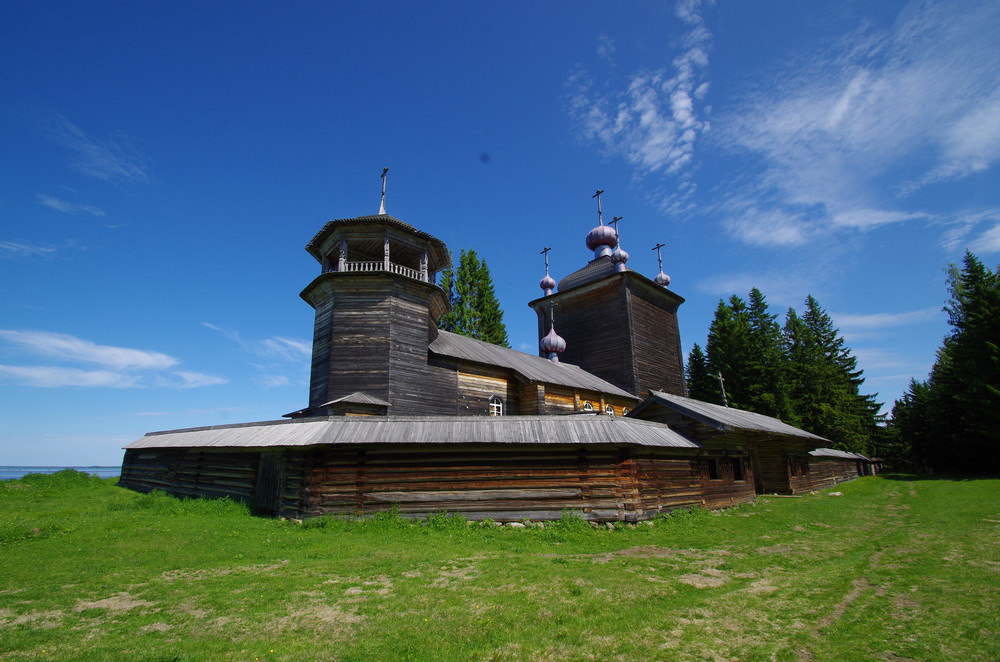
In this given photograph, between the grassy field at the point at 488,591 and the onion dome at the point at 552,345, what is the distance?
802 inches

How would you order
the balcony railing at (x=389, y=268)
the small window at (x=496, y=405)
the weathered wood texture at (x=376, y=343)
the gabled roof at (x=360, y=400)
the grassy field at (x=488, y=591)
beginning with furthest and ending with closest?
the small window at (x=496, y=405) < the balcony railing at (x=389, y=268) < the weathered wood texture at (x=376, y=343) < the gabled roof at (x=360, y=400) < the grassy field at (x=488, y=591)

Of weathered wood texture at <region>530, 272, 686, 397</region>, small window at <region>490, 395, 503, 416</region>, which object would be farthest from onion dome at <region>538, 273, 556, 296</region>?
small window at <region>490, 395, 503, 416</region>

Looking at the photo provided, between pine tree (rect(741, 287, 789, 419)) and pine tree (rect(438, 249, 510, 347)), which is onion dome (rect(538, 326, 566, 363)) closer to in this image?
pine tree (rect(438, 249, 510, 347))

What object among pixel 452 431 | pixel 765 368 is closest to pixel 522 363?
pixel 452 431

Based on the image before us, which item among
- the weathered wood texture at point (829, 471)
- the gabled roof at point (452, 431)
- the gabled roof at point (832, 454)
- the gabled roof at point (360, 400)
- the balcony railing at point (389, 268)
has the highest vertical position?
the balcony railing at point (389, 268)

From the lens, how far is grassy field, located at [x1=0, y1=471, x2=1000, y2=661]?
17.8 ft

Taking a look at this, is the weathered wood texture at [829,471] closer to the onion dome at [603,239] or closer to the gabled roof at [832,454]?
the gabled roof at [832,454]

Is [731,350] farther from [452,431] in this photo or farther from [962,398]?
[452,431]

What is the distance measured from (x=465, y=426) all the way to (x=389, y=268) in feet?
30.0

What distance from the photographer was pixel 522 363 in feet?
88.0

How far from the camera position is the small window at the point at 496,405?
2419 centimetres

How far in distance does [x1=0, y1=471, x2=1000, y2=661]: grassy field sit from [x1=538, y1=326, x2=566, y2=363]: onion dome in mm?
20379

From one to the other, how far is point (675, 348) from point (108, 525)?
3315 centimetres

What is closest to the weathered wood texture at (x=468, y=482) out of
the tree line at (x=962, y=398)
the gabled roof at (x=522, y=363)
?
the gabled roof at (x=522, y=363)
